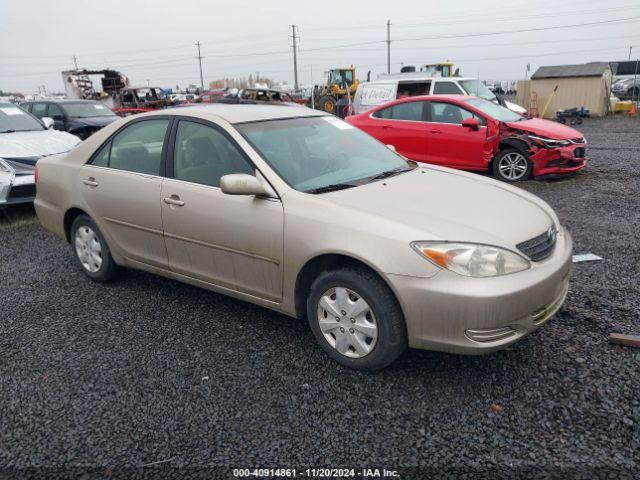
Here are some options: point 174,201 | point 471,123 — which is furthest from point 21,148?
point 471,123

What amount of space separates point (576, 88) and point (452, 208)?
23.6m

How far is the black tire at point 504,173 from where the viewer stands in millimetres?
8352

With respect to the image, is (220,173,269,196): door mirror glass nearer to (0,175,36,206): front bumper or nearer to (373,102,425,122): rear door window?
(0,175,36,206): front bumper

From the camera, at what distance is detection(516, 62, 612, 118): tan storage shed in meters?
22.7

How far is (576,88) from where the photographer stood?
2306 centimetres

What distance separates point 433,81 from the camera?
14438 millimetres

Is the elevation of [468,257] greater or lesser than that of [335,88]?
lesser

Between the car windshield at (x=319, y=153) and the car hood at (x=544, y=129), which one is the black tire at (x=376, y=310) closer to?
the car windshield at (x=319, y=153)

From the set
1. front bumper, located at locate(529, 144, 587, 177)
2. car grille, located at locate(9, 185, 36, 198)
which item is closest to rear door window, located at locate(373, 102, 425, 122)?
front bumper, located at locate(529, 144, 587, 177)

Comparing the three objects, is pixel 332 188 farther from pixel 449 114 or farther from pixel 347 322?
pixel 449 114

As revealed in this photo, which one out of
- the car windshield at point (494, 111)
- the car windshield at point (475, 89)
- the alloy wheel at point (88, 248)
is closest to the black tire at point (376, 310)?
the alloy wheel at point (88, 248)

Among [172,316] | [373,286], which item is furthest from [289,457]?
[172,316]

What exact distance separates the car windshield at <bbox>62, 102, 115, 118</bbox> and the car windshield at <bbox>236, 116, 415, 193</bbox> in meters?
12.1

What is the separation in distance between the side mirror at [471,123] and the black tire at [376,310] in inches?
→ 243
